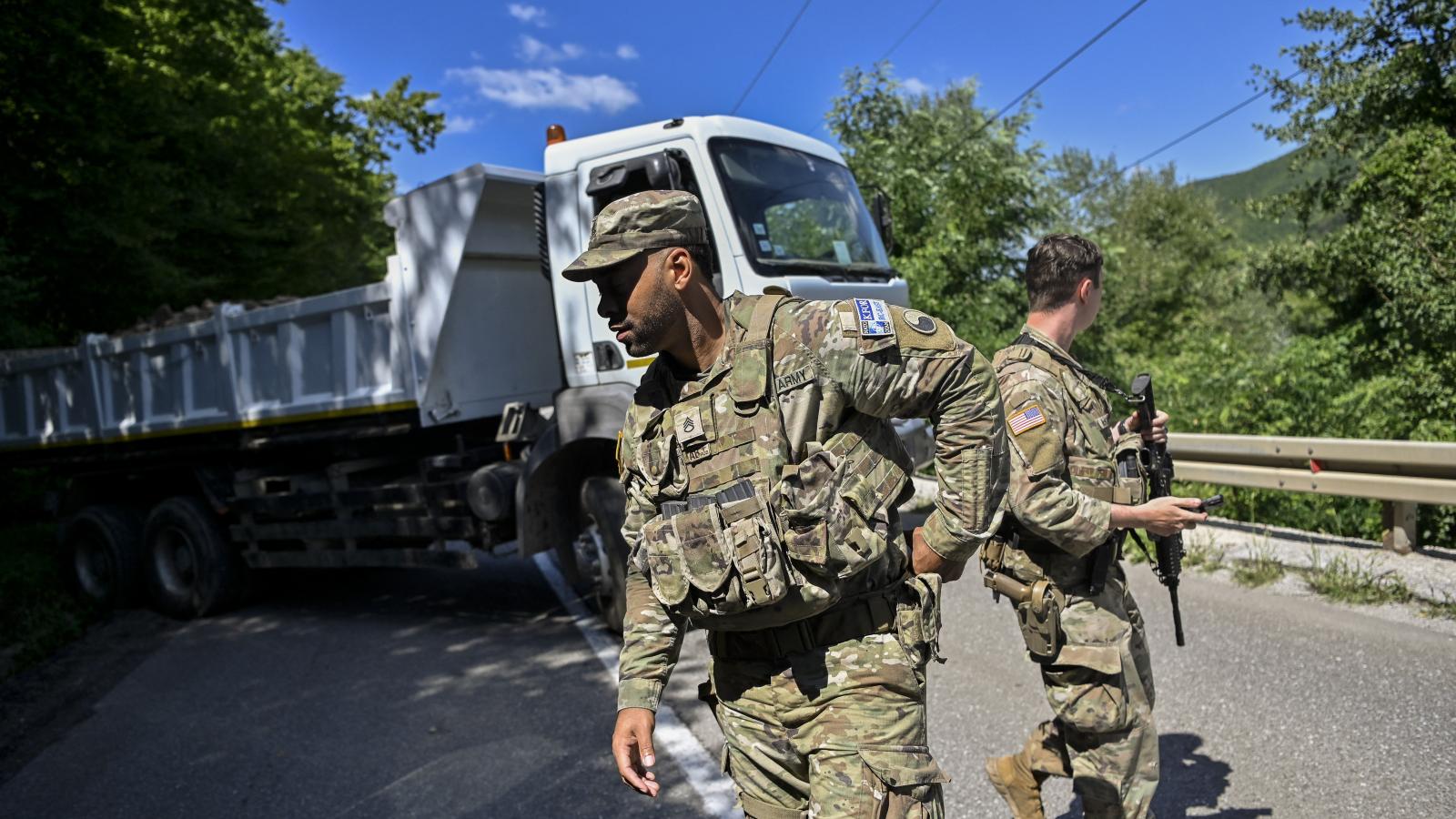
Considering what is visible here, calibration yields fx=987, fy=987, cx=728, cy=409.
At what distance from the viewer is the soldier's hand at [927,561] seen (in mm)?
2080

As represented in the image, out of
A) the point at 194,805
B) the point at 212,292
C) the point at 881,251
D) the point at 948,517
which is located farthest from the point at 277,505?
the point at 212,292

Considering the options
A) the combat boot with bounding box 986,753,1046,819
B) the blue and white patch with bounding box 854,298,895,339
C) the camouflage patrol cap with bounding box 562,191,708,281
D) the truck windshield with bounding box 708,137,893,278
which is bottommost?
the combat boot with bounding box 986,753,1046,819

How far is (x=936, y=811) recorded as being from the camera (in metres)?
1.97

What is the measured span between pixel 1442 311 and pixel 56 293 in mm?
15407

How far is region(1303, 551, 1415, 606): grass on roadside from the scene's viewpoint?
4953mm

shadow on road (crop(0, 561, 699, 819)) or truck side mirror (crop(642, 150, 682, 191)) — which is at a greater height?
truck side mirror (crop(642, 150, 682, 191))

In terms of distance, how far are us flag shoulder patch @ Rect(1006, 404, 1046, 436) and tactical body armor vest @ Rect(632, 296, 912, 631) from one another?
539 mm

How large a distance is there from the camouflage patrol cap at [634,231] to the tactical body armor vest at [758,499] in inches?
8.9

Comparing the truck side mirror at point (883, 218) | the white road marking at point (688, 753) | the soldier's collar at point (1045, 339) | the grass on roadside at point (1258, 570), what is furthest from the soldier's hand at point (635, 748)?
the truck side mirror at point (883, 218)

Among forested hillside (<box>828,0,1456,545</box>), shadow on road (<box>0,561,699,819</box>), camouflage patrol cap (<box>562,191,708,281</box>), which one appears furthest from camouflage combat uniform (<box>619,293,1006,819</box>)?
forested hillside (<box>828,0,1456,545</box>)

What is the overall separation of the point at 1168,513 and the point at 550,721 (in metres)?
3.10

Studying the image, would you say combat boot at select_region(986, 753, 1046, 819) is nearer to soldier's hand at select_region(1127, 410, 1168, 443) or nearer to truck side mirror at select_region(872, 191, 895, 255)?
soldier's hand at select_region(1127, 410, 1168, 443)

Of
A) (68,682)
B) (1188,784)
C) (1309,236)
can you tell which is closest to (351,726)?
(68,682)

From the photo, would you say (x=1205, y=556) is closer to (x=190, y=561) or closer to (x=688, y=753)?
(x=688, y=753)
